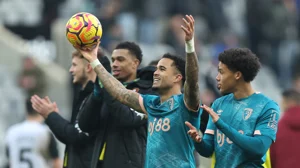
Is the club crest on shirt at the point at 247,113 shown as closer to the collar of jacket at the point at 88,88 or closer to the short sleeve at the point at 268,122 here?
the short sleeve at the point at 268,122

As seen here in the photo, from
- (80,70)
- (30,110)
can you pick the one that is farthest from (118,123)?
(30,110)

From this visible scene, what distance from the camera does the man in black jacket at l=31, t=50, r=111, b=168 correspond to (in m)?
10.6

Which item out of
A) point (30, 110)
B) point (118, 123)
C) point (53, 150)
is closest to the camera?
point (118, 123)

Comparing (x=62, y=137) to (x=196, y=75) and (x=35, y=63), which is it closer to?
(x=196, y=75)

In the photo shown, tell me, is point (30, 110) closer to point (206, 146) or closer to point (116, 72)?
point (116, 72)

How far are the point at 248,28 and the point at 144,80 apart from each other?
12.6 metres

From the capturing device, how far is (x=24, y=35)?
2172cm

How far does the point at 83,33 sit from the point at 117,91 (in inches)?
24.1

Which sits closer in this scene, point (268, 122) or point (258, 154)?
point (258, 154)

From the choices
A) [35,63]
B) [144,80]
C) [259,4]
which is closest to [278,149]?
[144,80]

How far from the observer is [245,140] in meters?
8.34

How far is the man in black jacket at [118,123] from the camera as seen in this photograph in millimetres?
9928

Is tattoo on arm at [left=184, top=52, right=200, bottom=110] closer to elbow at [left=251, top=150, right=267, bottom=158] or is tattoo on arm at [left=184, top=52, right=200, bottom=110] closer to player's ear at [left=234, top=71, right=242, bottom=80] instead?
player's ear at [left=234, top=71, right=242, bottom=80]

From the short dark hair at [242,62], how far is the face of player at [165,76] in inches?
25.2
